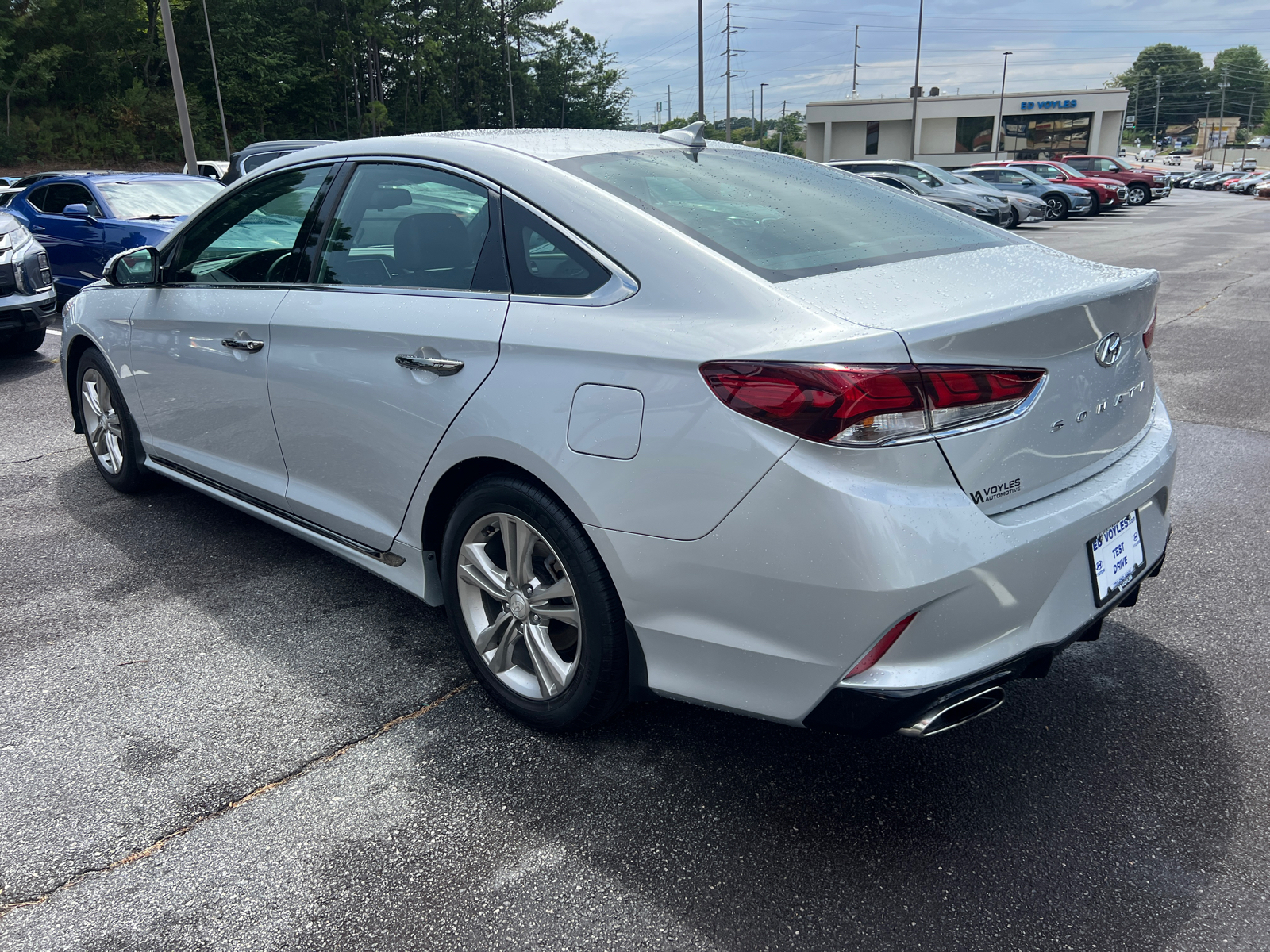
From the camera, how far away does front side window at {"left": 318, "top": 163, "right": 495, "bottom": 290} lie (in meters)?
2.74

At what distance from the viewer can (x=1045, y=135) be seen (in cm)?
6862

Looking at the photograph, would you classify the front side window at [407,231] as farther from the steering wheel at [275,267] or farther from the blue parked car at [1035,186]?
the blue parked car at [1035,186]

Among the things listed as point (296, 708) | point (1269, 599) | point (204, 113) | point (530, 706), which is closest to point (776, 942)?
point (530, 706)

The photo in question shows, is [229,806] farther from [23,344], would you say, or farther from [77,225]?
[77,225]

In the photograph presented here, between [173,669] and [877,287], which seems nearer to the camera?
[877,287]

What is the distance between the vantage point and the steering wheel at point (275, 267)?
3.36 meters

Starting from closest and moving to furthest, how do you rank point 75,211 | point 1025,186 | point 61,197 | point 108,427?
1. point 108,427
2. point 75,211
3. point 61,197
4. point 1025,186

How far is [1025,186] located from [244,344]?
2752cm

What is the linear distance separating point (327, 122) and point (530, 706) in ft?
234

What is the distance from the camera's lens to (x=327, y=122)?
65.9 metres

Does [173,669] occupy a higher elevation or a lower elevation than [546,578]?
lower

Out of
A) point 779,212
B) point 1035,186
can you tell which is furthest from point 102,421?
point 1035,186

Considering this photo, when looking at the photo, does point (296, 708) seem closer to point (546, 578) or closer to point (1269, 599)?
point (546, 578)

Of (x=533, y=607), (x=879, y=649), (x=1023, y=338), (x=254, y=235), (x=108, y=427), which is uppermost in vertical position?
(x=254, y=235)
